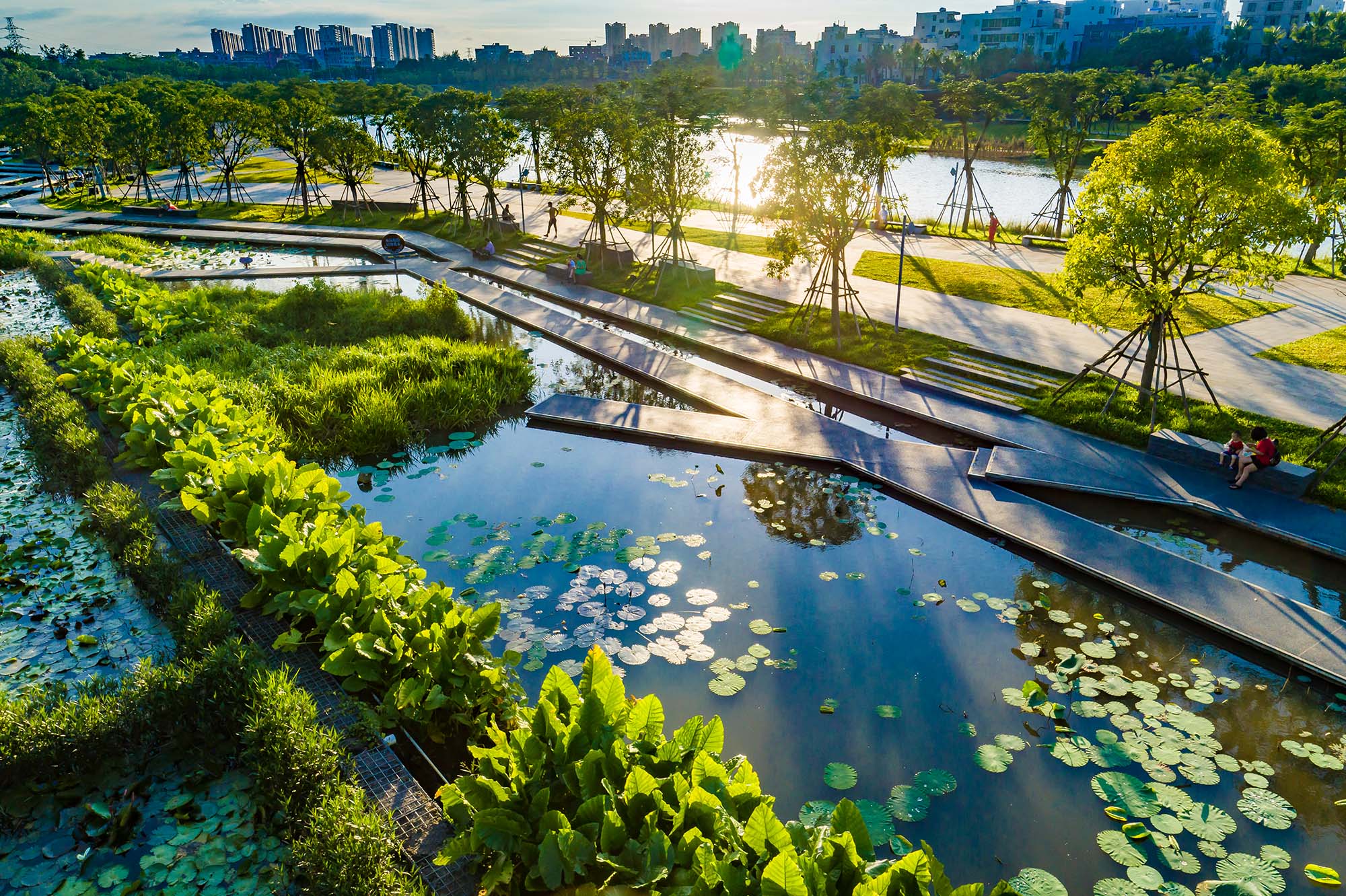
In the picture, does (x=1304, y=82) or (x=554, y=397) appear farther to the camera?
(x=1304, y=82)

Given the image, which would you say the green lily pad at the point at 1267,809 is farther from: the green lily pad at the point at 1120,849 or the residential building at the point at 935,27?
the residential building at the point at 935,27

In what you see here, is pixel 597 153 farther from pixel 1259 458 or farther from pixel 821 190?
pixel 1259 458

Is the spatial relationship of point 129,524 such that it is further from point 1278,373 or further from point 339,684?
point 1278,373

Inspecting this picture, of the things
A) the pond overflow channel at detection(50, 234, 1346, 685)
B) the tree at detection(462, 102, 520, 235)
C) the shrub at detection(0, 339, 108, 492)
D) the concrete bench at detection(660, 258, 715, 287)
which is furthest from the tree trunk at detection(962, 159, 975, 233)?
the shrub at detection(0, 339, 108, 492)

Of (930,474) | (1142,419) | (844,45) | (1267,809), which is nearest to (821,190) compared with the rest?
(930,474)

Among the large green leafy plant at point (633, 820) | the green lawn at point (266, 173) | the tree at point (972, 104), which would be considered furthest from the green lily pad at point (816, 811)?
the green lawn at point (266, 173)

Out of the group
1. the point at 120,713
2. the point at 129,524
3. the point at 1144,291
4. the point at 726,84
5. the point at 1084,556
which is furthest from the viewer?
the point at 726,84

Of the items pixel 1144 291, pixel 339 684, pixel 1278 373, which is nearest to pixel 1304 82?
pixel 1278 373
